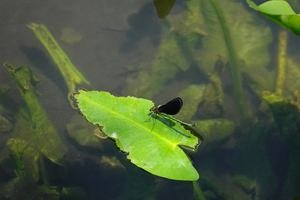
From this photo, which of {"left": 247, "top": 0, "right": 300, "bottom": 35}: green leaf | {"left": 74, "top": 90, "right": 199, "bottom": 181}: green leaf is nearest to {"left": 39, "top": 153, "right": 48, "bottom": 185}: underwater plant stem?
{"left": 74, "top": 90, "right": 199, "bottom": 181}: green leaf

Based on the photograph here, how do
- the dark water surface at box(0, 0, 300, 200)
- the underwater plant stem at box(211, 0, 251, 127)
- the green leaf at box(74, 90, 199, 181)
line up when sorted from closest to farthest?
the green leaf at box(74, 90, 199, 181)
the dark water surface at box(0, 0, 300, 200)
the underwater plant stem at box(211, 0, 251, 127)

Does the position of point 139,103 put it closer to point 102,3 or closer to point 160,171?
point 160,171

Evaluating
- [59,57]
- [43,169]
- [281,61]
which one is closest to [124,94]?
[59,57]

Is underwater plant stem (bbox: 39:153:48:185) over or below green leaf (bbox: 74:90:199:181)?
below

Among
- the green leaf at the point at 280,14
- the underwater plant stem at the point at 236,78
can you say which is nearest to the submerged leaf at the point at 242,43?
the underwater plant stem at the point at 236,78

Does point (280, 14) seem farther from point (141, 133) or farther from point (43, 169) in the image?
point (43, 169)

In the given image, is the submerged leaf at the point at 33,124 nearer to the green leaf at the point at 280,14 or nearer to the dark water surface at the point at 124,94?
the dark water surface at the point at 124,94

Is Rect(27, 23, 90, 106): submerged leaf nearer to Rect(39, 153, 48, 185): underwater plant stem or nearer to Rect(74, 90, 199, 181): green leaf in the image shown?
Rect(39, 153, 48, 185): underwater plant stem
